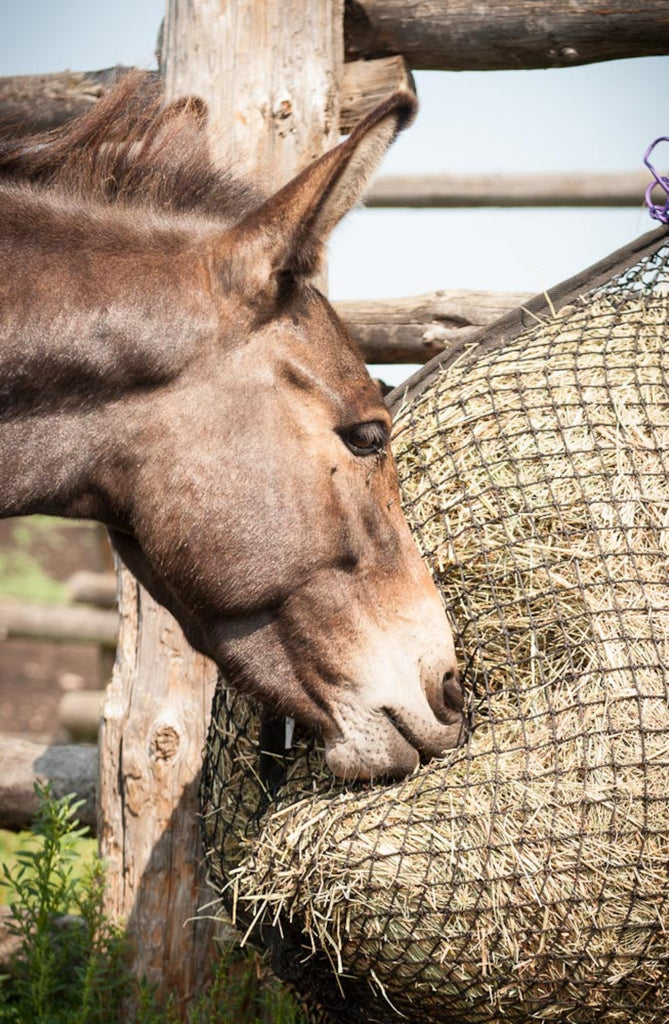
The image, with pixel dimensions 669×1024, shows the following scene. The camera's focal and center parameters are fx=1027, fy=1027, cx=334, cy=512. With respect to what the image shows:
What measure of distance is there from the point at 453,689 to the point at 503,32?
2.35m

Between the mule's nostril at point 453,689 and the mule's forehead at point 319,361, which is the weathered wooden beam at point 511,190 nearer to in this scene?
the mule's forehead at point 319,361

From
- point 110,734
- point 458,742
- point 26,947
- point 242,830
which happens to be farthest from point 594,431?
point 26,947

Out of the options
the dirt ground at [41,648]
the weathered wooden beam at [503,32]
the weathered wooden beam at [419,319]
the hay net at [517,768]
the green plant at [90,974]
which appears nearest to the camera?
the hay net at [517,768]

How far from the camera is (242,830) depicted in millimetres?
2480

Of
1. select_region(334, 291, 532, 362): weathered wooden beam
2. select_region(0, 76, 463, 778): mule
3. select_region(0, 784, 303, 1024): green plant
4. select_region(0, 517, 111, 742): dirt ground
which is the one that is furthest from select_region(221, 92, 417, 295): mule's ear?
select_region(0, 517, 111, 742): dirt ground

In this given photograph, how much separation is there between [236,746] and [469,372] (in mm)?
1139

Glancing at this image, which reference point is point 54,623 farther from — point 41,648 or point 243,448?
point 243,448

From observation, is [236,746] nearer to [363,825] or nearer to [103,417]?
[363,825]

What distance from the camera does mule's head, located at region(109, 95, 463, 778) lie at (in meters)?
2.32

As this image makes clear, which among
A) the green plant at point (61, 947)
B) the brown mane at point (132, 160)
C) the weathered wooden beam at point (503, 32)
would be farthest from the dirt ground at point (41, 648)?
the brown mane at point (132, 160)

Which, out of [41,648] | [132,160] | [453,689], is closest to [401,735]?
[453,689]

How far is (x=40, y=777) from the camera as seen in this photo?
3.93m

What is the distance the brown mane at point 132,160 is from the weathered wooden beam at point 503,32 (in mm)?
1238

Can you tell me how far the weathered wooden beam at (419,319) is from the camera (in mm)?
3572
